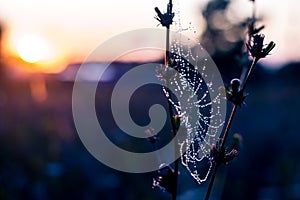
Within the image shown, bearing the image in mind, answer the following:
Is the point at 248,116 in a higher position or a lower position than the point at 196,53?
lower

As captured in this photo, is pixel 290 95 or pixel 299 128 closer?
pixel 299 128

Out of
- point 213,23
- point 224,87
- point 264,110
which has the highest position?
point 224,87

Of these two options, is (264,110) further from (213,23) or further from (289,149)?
(289,149)

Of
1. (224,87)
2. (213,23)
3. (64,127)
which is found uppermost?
(224,87)

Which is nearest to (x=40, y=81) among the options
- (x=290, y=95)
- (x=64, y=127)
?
(x=64, y=127)

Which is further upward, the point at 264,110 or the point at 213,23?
the point at 213,23

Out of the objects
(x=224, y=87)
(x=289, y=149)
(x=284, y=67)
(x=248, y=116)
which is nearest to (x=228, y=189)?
(x=289, y=149)

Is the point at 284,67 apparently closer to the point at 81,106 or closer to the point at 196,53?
the point at 81,106

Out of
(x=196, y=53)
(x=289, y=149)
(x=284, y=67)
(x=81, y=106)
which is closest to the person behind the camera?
(x=196, y=53)

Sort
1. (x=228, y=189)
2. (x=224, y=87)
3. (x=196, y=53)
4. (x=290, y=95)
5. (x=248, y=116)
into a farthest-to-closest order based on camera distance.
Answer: (x=290, y=95) → (x=248, y=116) → (x=228, y=189) → (x=196, y=53) → (x=224, y=87)
